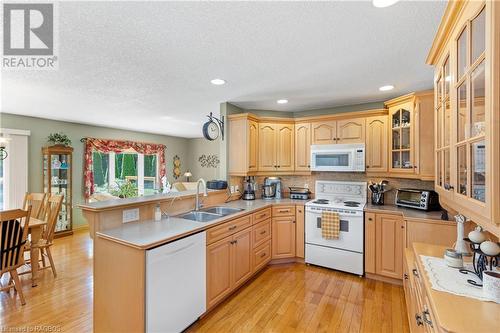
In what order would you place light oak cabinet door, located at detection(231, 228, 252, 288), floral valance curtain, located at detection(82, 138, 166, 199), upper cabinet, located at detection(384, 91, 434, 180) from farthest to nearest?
floral valance curtain, located at detection(82, 138, 166, 199) → upper cabinet, located at detection(384, 91, 434, 180) → light oak cabinet door, located at detection(231, 228, 252, 288)

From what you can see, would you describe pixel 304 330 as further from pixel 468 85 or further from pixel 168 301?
pixel 468 85

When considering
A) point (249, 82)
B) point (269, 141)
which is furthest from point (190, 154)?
point (249, 82)

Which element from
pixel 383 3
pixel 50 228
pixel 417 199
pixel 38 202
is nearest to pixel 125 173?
pixel 38 202

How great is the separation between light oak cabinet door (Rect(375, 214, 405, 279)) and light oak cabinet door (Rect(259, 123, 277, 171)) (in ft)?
5.54

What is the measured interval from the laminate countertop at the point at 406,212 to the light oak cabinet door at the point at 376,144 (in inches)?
20.6

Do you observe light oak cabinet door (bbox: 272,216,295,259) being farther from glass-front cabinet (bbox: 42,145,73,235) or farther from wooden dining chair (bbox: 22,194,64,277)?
glass-front cabinet (bbox: 42,145,73,235)

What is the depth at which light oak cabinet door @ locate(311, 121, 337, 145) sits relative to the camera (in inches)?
142

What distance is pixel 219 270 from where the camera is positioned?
2.37 meters

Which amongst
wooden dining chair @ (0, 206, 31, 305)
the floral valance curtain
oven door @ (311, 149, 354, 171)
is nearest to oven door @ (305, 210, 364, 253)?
oven door @ (311, 149, 354, 171)

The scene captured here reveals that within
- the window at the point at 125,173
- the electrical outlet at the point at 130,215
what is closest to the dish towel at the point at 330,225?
the electrical outlet at the point at 130,215

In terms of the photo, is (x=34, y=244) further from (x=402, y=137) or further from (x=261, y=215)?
(x=402, y=137)

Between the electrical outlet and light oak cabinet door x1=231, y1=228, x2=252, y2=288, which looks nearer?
the electrical outlet

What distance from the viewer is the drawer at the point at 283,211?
345 cm

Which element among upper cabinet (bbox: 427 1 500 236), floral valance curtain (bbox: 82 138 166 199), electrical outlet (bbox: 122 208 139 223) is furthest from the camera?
floral valance curtain (bbox: 82 138 166 199)
